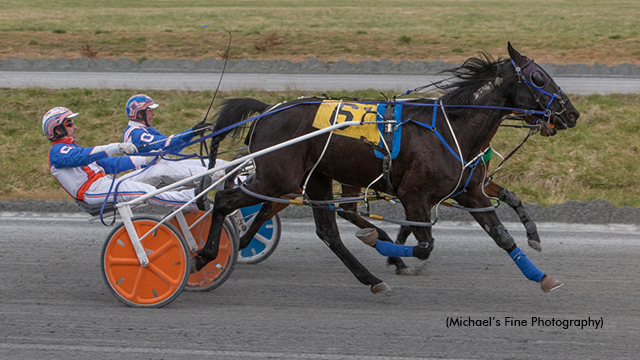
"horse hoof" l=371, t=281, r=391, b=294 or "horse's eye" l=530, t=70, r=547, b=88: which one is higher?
"horse's eye" l=530, t=70, r=547, b=88

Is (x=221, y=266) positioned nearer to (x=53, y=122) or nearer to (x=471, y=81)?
(x=53, y=122)

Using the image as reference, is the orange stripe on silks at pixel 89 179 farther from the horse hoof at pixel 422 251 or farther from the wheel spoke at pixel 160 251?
the horse hoof at pixel 422 251

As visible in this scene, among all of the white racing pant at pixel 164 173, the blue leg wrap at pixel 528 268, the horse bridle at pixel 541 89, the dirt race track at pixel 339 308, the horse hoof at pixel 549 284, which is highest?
the horse bridle at pixel 541 89

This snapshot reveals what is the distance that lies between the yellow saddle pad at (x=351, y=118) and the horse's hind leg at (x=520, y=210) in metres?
1.37

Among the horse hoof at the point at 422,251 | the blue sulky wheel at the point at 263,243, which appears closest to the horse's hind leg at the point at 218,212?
the blue sulky wheel at the point at 263,243

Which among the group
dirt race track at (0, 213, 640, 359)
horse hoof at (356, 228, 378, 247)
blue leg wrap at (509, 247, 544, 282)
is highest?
horse hoof at (356, 228, 378, 247)

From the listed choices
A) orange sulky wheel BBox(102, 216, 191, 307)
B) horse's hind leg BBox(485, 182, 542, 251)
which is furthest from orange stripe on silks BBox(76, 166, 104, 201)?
horse's hind leg BBox(485, 182, 542, 251)

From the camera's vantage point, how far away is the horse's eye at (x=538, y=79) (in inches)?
185

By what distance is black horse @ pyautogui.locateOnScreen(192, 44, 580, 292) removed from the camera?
15.5ft

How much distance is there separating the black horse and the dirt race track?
0.38 meters

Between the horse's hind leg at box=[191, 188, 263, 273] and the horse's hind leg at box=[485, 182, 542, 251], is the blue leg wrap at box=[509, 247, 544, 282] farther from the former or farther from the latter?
the horse's hind leg at box=[191, 188, 263, 273]

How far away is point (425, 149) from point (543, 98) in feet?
3.11

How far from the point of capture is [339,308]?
473cm

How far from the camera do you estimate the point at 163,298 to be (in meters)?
4.74
